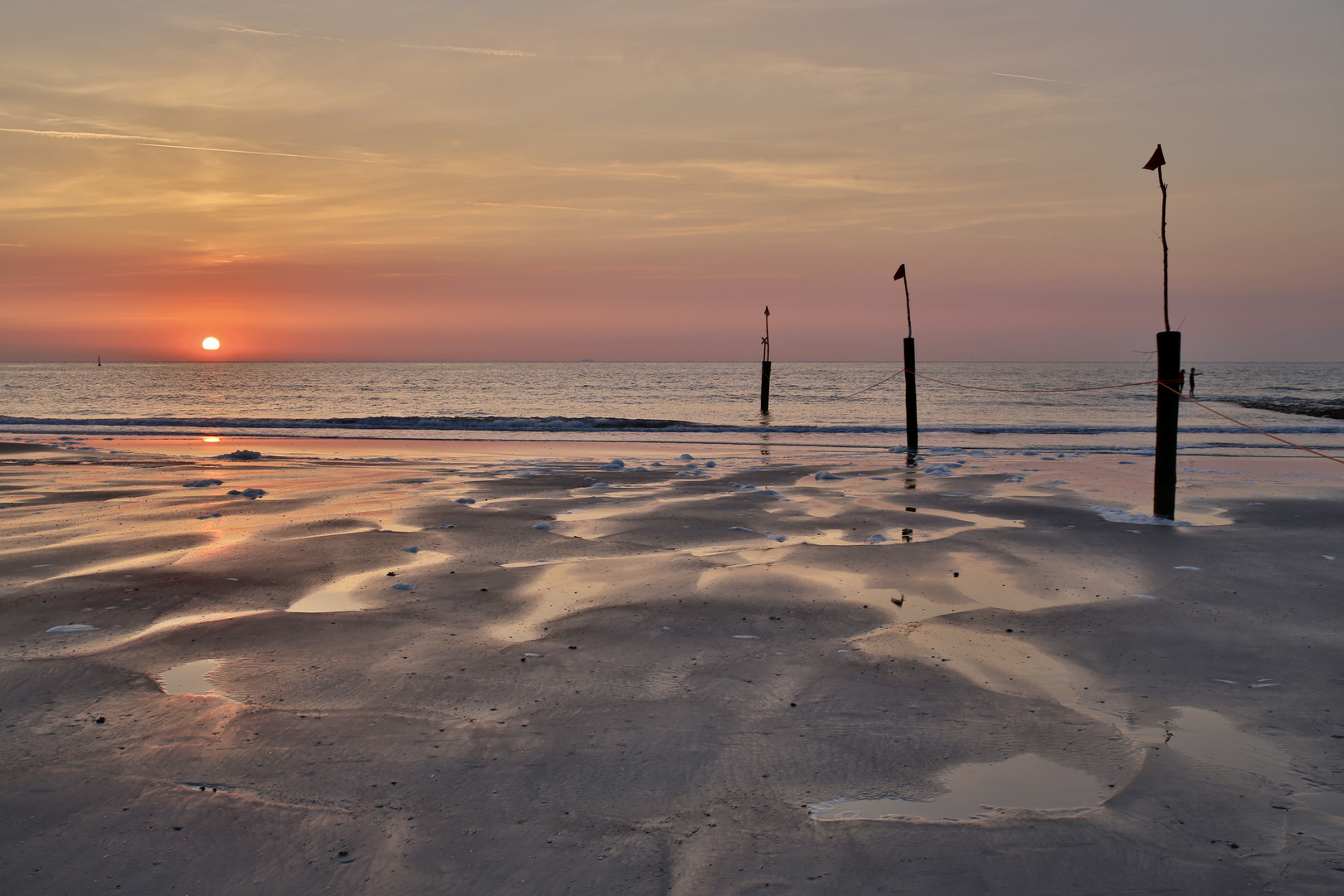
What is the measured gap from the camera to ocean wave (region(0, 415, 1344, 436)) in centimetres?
2812

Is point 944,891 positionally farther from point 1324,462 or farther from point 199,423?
point 199,423

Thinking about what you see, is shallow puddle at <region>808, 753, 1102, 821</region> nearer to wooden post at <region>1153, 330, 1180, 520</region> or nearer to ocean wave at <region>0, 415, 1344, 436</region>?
wooden post at <region>1153, 330, 1180, 520</region>

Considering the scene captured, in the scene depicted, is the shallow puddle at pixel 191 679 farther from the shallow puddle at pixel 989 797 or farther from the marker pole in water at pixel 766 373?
the marker pole in water at pixel 766 373

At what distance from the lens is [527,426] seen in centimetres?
Result: 3030

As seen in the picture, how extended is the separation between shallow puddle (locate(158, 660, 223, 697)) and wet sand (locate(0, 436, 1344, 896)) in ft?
0.09

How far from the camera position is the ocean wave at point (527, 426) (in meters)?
28.1

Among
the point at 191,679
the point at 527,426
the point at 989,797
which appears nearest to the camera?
the point at 989,797

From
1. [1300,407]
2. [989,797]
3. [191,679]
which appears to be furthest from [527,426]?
[1300,407]

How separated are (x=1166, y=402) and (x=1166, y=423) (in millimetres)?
299

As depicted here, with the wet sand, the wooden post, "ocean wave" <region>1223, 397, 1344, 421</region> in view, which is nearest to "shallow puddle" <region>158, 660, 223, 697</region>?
the wet sand

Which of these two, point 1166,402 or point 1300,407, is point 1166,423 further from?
point 1300,407

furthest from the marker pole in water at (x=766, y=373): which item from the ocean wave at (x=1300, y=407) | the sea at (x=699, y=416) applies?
the ocean wave at (x=1300, y=407)

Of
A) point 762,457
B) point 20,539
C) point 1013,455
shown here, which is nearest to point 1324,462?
point 1013,455

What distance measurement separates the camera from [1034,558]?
26.0ft
